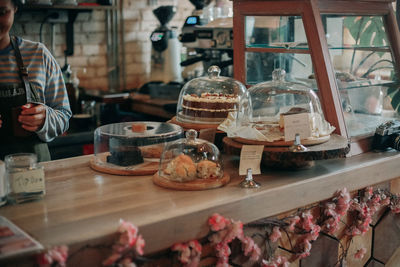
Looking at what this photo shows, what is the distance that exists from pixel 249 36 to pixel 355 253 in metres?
1.29

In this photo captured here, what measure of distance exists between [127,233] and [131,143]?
0.75 meters

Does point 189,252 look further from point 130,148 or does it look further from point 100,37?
point 100,37

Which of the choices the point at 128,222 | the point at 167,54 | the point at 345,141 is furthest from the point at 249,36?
the point at 167,54

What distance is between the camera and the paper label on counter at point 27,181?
1.81 m

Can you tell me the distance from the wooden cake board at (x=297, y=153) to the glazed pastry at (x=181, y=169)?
10.1 inches

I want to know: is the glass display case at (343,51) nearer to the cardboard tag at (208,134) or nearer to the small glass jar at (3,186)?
the cardboard tag at (208,134)

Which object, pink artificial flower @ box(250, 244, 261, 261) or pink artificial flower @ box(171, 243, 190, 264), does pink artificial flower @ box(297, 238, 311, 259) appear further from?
pink artificial flower @ box(171, 243, 190, 264)

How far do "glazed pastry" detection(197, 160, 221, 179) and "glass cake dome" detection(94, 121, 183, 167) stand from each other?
→ 298 millimetres

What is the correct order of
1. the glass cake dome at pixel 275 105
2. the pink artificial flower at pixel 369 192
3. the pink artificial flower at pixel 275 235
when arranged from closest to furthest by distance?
the pink artificial flower at pixel 275 235, the glass cake dome at pixel 275 105, the pink artificial flower at pixel 369 192

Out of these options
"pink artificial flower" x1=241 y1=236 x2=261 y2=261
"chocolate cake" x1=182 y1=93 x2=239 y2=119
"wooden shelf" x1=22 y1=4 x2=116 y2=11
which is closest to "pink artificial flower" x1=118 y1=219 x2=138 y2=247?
"pink artificial flower" x1=241 y1=236 x2=261 y2=261

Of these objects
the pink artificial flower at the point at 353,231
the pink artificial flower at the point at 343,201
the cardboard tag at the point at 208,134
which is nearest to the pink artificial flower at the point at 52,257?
the cardboard tag at the point at 208,134

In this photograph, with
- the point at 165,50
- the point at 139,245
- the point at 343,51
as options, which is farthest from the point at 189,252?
the point at 165,50

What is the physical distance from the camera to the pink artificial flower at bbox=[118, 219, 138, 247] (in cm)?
157

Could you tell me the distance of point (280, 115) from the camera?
7.52 feet
